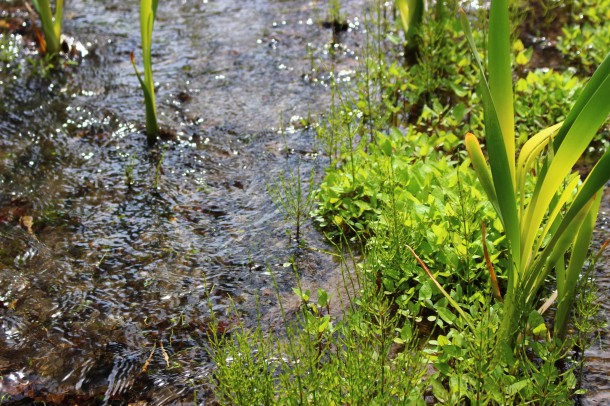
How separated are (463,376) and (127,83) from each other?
10.4ft

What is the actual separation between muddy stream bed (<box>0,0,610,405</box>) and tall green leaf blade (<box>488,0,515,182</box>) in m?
0.90

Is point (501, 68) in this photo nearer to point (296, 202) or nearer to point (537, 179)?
point (537, 179)

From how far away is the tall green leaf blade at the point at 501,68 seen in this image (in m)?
1.90

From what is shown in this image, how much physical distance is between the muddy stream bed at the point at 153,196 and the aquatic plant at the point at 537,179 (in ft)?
1.33

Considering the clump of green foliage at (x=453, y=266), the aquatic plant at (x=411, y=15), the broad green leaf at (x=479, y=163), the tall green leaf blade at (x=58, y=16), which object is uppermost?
the tall green leaf blade at (x=58, y=16)

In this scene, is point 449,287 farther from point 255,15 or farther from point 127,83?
point 255,15

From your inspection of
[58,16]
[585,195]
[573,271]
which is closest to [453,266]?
[573,271]

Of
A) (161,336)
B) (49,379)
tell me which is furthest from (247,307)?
(49,379)

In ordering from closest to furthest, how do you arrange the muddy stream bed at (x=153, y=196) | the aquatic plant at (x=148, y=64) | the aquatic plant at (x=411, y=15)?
the muddy stream bed at (x=153, y=196) → the aquatic plant at (x=148, y=64) → the aquatic plant at (x=411, y=15)

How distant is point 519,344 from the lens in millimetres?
2104

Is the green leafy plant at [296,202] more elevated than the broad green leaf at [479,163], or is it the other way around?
the broad green leaf at [479,163]

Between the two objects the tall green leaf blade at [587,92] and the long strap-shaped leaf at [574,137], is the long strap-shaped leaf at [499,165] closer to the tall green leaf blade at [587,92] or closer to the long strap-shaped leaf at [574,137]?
the long strap-shaped leaf at [574,137]

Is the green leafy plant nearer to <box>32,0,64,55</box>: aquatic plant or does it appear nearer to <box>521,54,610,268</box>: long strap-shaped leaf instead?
<box>521,54,610,268</box>: long strap-shaped leaf

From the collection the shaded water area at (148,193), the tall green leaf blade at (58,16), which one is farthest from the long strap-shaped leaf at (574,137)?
the tall green leaf blade at (58,16)
